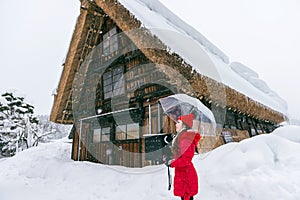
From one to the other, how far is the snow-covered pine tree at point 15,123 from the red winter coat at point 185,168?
16533mm

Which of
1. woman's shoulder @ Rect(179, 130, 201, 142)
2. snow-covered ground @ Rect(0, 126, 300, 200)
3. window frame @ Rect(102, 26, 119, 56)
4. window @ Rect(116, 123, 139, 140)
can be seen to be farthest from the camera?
window frame @ Rect(102, 26, 119, 56)

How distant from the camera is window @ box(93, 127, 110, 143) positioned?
6648 millimetres

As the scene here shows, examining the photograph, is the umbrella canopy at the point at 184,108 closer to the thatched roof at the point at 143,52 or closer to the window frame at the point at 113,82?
the thatched roof at the point at 143,52

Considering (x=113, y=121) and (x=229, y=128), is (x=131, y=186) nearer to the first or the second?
(x=113, y=121)

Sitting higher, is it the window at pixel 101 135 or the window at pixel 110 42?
the window at pixel 110 42

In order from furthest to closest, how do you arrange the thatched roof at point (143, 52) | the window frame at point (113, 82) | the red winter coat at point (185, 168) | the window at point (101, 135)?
the window at point (101, 135) → the window frame at point (113, 82) → the thatched roof at point (143, 52) → the red winter coat at point (185, 168)

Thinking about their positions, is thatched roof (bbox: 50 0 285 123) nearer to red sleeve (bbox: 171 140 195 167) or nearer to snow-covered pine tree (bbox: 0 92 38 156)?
red sleeve (bbox: 171 140 195 167)

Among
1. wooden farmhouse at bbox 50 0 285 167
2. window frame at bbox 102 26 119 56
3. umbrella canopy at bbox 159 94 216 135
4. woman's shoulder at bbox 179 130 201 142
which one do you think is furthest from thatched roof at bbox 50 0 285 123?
woman's shoulder at bbox 179 130 201 142

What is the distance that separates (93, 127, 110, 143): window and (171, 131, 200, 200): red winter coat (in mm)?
4530

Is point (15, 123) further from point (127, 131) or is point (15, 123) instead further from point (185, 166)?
point (185, 166)

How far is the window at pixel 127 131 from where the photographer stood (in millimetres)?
5668

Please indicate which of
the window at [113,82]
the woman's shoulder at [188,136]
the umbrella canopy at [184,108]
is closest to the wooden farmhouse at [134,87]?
the window at [113,82]

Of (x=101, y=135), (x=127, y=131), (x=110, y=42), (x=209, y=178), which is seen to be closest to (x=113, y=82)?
(x=110, y=42)

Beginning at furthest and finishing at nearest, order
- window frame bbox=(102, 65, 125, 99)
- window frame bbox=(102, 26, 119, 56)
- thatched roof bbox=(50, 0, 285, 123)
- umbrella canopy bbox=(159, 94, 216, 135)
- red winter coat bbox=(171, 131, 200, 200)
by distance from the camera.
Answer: window frame bbox=(102, 26, 119, 56), window frame bbox=(102, 65, 125, 99), thatched roof bbox=(50, 0, 285, 123), umbrella canopy bbox=(159, 94, 216, 135), red winter coat bbox=(171, 131, 200, 200)
